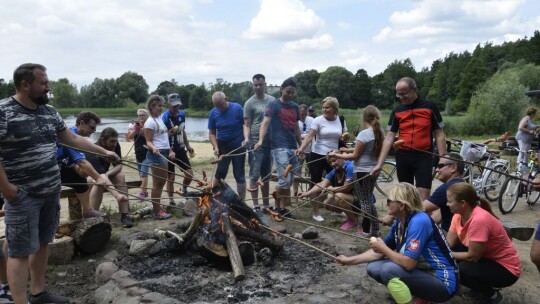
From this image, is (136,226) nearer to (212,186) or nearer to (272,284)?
(212,186)

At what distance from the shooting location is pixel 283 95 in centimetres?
603

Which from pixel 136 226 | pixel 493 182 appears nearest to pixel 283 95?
pixel 136 226

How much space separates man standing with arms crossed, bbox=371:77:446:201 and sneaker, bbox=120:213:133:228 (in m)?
3.17

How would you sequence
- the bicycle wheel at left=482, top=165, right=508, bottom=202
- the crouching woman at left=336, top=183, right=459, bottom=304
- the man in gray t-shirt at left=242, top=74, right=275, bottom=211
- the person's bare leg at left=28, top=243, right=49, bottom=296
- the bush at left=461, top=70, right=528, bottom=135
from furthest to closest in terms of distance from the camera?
the bush at left=461, top=70, right=528, bottom=135 < the bicycle wheel at left=482, top=165, right=508, bottom=202 < the man in gray t-shirt at left=242, top=74, right=275, bottom=211 < the person's bare leg at left=28, top=243, right=49, bottom=296 < the crouching woman at left=336, top=183, right=459, bottom=304

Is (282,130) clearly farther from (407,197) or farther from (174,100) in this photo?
(407,197)

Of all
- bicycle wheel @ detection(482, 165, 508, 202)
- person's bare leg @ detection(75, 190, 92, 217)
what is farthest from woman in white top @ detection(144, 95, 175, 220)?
bicycle wheel @ detection(482, 165, 508, 202)

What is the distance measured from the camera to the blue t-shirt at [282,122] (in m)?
6.12

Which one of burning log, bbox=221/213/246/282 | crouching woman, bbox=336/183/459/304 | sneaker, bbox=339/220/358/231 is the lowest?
sneaker, bbox=339/220/358/231

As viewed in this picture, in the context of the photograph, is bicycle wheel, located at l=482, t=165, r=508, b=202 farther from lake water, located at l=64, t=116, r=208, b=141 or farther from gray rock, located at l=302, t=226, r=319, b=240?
lake water, located at l=64, t=116, r=208, b=141

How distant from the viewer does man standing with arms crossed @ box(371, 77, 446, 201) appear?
4801 millimetres

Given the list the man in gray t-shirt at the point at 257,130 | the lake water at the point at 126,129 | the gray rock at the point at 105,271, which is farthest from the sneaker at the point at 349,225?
the lake water at the point at 126,129

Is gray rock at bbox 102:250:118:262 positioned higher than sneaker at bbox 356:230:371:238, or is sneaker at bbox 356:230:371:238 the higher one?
sneaker at bbox 356:230:371:238

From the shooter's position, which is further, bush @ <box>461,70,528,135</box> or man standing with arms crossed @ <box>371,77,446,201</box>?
bush @ <box>461,70,528,135</box>

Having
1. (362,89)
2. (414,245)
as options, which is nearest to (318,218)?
(414,245)
